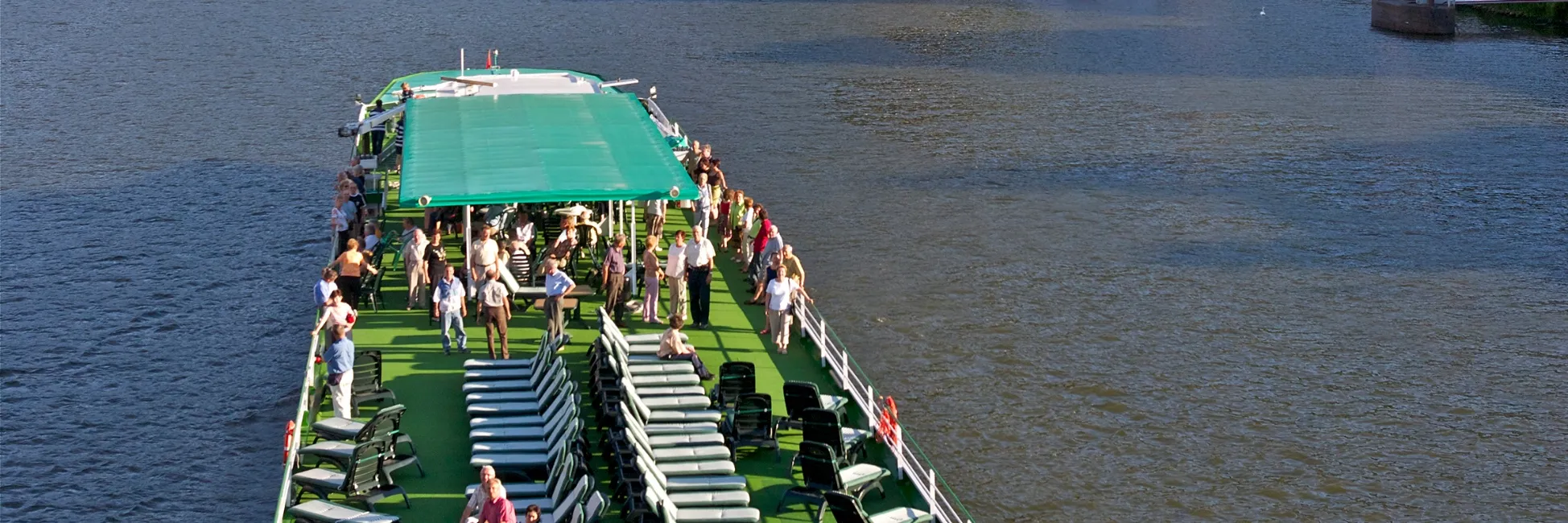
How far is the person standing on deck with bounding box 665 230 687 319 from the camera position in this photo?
25938mm

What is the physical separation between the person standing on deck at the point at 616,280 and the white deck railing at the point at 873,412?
281 cm

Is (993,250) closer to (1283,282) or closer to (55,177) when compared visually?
(1283,282)

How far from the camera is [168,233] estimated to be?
40562mm

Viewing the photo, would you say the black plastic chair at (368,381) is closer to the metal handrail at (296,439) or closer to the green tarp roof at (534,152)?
the metal handrail at (296,439)

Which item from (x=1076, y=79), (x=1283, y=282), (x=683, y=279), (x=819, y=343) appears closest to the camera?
(x=819, y=343)

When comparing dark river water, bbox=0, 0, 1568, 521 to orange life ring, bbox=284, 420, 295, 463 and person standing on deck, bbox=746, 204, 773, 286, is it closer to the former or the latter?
person standing on deck, bbox=746, 204, 773, 286

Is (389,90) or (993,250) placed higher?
(389,90)

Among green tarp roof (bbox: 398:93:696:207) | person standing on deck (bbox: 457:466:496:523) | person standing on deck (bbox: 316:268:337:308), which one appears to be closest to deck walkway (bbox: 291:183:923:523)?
person standing on deck (bbox: 316:268:337:308)

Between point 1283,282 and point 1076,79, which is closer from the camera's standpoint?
point 1283,282

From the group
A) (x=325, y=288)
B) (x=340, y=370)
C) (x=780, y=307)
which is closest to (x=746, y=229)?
(x=780, y=307)

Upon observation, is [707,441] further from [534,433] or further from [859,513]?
[859,513]

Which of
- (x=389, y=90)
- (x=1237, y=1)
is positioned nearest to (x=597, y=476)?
(x=389, y=90)

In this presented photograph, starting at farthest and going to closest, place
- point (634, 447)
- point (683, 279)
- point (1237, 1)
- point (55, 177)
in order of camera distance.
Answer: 1. point (1237, 1)
2. point (55, 177)
3. point (683, 279)
4. point (634, 447)

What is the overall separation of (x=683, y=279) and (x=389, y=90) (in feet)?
58.4
